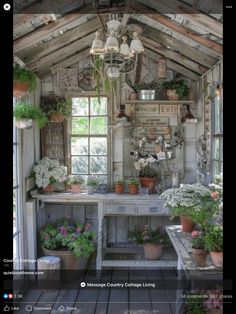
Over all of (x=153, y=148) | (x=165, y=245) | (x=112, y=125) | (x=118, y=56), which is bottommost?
(x=165, y=245)

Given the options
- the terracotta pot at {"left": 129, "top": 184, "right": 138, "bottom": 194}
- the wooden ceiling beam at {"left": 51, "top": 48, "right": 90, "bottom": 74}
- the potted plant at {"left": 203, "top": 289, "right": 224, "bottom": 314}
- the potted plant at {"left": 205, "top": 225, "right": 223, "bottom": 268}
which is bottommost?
the potted plant at {"left": 203, "top": 289, "right": 224, "bottom": 314}

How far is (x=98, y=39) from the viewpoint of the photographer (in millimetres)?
1522

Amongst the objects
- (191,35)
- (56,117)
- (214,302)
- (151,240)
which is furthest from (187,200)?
(56,117)

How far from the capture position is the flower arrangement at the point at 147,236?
2305 millimetres

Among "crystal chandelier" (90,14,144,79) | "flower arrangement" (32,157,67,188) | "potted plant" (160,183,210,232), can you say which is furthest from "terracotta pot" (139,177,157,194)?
"crystal chandelier" (90,14,144,79)

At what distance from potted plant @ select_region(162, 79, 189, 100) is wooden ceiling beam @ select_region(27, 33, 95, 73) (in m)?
0.59

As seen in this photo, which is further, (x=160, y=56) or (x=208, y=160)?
(x=160, y=56)

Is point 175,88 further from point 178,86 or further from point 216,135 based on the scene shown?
point 216,135

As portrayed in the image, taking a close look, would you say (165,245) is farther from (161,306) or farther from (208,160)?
(161,306)

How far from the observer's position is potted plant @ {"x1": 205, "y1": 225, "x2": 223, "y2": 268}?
3.57 ft

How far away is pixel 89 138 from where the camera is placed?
7.95 feet

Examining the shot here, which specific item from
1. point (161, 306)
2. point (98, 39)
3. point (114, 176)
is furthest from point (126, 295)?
point (114, 176)

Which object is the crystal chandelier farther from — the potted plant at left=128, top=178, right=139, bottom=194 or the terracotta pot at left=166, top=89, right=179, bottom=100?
the potted plant at left=128, top=178, right=139, bottom=194

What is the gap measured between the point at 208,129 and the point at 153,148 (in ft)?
1.39
